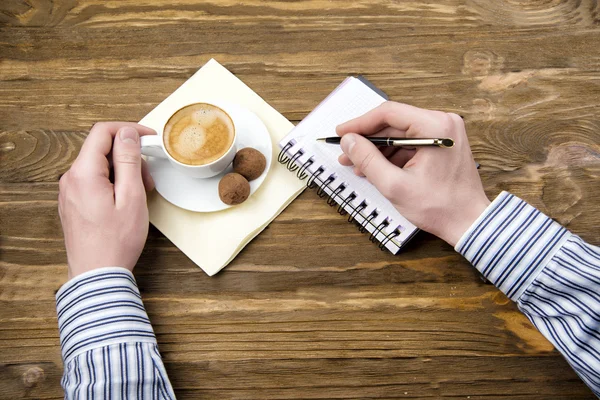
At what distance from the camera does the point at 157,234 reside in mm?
1022

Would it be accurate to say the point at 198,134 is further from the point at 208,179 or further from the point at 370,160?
the point at 370,160

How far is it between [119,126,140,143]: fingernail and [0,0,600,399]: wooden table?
0.44 ft

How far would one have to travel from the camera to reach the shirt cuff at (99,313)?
2.83ft

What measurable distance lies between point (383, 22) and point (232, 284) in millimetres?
672

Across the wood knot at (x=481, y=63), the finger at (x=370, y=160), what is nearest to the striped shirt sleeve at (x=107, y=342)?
the finger at (x=370, y=160)

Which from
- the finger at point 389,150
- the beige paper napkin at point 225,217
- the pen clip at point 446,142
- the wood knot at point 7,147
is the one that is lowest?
the wood knot at point 7,147

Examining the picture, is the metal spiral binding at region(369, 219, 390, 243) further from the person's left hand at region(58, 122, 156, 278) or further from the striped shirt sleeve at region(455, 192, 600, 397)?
the person's left hand at region(58, 122, 156, 278)

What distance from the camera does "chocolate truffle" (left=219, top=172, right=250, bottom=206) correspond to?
976mm

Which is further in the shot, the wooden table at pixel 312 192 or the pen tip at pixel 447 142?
the wooden table at pixel 312 192

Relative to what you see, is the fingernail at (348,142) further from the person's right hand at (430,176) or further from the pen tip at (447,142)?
the pen tip at (447,142)

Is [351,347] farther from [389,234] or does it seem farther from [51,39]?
[51,39]

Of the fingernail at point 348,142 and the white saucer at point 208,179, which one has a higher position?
the fingernail at point 348,142

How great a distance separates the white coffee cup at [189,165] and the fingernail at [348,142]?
21 cm

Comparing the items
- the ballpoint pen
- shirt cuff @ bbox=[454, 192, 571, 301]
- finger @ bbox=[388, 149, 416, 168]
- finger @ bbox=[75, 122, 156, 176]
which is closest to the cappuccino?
finger @ bbox=[75, 122, 156, 176]
